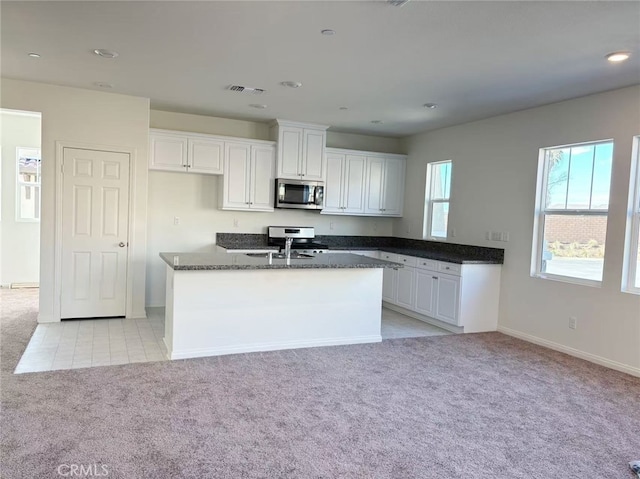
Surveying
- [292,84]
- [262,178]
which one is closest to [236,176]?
[262,178]

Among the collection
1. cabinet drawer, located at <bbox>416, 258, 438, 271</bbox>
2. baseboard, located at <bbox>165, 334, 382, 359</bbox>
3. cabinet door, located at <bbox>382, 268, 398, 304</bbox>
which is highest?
cabinet drawer, located at <bbox>416, 258, 438, 271</bbox>

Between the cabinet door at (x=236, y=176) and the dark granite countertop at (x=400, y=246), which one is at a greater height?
the cabinet door at (x=236, y=176)

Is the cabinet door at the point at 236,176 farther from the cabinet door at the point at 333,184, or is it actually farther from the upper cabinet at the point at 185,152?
the cabinet door at the point at 333,184

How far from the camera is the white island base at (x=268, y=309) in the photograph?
13.1 ft

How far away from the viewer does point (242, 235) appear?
6484 mm

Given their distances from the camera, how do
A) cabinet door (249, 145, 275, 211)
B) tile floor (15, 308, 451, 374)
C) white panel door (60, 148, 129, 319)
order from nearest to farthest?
tile floor (15, 308, 451, 374)
white panel door (60, 148, 129, 319)
cabinet door (249, 145, 275, 211)

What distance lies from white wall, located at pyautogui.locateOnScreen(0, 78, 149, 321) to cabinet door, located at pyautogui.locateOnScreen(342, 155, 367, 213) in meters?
2.90

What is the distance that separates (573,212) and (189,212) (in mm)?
4689

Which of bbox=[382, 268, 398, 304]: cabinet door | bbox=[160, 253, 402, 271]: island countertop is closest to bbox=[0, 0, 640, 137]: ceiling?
bbox=[160, 253, 402, 271]: island countertop

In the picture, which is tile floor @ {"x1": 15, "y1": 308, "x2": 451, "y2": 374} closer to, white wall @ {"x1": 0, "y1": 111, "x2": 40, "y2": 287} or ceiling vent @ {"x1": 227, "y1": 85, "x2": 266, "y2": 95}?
ceiling vent @ {"x1": 227, "y1": 85, "x2": 266, "y2": 95}

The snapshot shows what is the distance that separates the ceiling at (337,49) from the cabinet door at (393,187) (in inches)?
74.1

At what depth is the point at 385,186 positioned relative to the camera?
7.07 metres

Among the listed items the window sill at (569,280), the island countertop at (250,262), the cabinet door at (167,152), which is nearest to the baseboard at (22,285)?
the cabinet door at (167,152)

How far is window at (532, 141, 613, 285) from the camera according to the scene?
14.3ft
